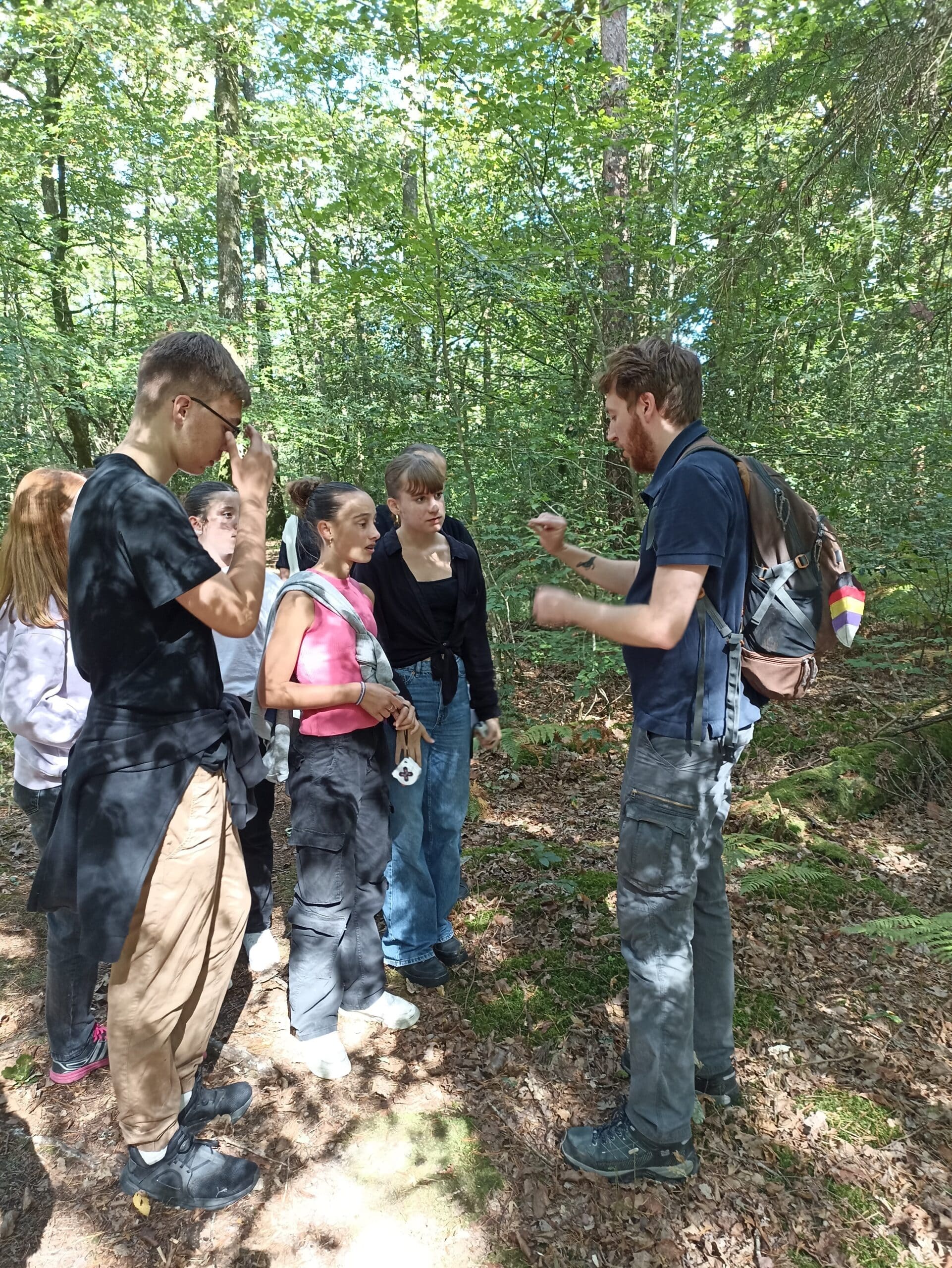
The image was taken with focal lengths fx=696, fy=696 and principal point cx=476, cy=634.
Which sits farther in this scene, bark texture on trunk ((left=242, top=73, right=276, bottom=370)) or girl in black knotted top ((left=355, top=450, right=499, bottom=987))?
bark texture on trunk ((left=242, top=73, right=276, bottom=370))

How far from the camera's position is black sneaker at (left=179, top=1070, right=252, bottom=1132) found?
2564 mm

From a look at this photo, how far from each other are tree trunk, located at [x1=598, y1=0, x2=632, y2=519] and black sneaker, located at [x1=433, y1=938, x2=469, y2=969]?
157 inches

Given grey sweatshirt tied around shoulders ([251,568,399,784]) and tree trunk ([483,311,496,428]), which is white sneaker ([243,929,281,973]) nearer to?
grey sweatshirt tied around shoulders ([251,568,399,784])

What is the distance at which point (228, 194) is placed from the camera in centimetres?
953

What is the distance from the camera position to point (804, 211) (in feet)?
15.4

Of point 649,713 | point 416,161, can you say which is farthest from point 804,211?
point 649,713

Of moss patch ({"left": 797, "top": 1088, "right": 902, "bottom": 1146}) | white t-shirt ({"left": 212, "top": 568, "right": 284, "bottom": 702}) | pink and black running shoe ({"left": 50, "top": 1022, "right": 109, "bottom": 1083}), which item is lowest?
pink and black running shoe ({"left": 50, "top": 1022, "right": 109, "bottom": 1083})

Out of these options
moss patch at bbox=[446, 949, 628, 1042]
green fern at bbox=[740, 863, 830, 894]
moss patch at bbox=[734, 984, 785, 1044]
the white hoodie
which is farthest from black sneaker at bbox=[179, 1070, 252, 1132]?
green fern at bbox=[740, 863, 830, 894]

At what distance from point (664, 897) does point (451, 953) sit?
167cm

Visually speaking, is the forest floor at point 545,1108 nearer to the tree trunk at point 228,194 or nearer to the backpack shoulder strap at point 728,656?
the backpack shoulder strap at point 728,656

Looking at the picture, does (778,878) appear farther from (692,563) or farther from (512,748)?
(692,563)

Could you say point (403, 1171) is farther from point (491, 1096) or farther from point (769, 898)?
point (769, 898)

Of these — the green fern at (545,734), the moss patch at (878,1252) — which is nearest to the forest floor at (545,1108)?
the moss patch at (878,1252)

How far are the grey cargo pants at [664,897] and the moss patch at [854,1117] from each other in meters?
0.62
